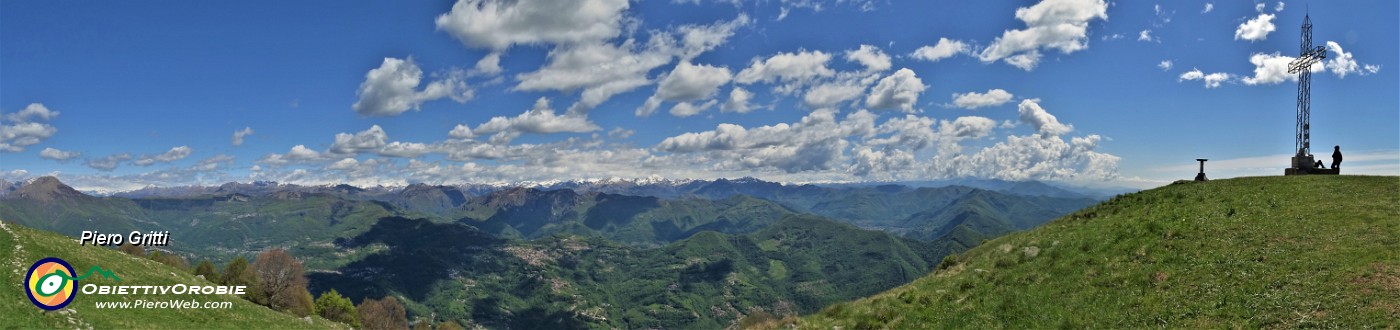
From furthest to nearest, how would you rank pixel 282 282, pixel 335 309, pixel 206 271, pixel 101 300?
pixel 282 282 → pixel 335 309 → pixel 206 271 → pixel 101 300

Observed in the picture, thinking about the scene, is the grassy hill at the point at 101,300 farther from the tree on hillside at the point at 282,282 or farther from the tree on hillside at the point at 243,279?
the tree on hillside at the point at 282,282

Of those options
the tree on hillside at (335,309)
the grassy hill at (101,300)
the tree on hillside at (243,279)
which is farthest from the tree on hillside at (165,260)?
the grassy hill at (101,300)

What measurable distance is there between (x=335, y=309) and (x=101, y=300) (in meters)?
70.7

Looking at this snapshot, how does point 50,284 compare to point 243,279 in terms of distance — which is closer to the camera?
point 50,284

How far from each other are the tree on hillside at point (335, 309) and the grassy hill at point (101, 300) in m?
52.3

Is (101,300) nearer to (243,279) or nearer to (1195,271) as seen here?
(243,279)

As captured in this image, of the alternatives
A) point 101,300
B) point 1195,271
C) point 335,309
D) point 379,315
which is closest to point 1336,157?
point 1195,271

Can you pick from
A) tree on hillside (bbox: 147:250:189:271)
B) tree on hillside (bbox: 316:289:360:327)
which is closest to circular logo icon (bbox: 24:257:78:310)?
tree on hillside (bbox: 147:250:189:271)

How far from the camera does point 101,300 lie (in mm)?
38938

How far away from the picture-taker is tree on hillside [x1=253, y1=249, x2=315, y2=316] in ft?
300

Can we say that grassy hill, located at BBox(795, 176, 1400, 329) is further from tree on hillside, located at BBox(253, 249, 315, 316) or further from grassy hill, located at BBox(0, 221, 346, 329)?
tree on hillside, located at BBox(253, 249, 315, 316)

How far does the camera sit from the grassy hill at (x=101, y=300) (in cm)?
3350

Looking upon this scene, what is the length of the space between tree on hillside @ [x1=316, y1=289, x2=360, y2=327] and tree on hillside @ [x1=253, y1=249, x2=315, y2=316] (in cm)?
183

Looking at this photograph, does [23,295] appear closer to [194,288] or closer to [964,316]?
[194,288]
